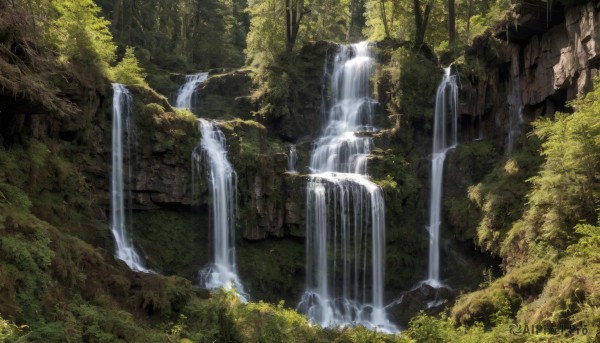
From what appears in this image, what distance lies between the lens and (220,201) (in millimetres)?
18250

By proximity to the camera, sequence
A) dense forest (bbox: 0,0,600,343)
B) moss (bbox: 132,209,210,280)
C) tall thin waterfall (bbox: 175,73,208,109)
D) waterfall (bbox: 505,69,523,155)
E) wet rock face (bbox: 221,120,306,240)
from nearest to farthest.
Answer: dense forest (bbox: 0,0,600,343) → moss (bbox: 132,209,210,280) → wet rock face (bbox: 221,120,306,240) → waterfall (bbox: 505,69,523,155) → tall thin waterfall (bbox: 175,73,208,109)

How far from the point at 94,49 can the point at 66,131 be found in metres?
3.32

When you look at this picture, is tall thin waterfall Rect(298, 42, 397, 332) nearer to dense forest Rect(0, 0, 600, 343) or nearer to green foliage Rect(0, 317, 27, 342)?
dense forest Rect(0, 0, 600, 343)

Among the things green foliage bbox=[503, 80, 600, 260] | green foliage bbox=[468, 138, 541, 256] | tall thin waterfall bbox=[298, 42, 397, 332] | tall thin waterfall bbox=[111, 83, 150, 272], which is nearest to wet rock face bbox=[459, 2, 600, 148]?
green foliage bbox=[468, 138, 541, 256]

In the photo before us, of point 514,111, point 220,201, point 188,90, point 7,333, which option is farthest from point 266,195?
point 7,333

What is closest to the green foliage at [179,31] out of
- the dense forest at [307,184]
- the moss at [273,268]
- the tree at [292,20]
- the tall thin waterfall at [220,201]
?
the dense forest at [307,184]

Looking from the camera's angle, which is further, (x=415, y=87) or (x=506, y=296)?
(x=415, y=87)

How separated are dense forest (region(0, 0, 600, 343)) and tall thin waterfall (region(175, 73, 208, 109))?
0.38 feet

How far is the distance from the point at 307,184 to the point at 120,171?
7.03 meters

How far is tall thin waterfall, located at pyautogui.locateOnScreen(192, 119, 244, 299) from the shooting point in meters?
17.4

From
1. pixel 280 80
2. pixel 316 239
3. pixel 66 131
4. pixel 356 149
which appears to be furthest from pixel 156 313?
pixel 280 80

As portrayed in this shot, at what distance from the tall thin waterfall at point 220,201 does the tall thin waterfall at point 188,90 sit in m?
7.89

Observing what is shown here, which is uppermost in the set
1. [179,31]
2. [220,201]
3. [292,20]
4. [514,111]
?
[179,31]

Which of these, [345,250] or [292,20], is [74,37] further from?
[292,20]
